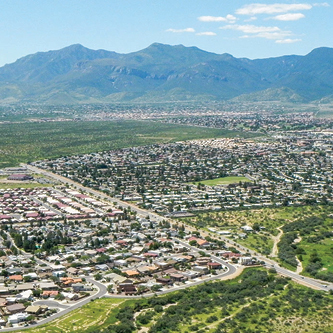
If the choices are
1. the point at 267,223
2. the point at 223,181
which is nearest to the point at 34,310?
the point at 267,223

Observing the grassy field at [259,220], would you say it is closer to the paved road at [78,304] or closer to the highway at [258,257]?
the highway at [258,257]

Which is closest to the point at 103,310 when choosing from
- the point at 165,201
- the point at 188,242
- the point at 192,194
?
the point at 188,242

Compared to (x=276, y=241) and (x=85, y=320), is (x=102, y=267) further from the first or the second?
(x=276, y=241)

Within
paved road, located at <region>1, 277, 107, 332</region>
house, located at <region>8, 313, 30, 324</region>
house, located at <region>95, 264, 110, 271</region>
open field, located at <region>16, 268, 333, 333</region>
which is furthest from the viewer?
house, located at <region>95, 264, 110, 271</region>

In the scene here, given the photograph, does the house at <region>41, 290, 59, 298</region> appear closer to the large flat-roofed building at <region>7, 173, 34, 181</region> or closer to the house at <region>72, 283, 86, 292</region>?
the house at <region>72, 283, 86, 292</region>

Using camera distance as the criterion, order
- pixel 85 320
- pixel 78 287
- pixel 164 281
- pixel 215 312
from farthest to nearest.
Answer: pixel 164 281 < pixel 78 287 < pixel 215 312 < pixel 85 320

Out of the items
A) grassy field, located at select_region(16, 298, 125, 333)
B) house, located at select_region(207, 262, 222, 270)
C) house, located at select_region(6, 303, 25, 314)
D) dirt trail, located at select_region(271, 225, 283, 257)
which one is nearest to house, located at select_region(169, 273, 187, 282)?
house, located at select_region(207, 262, 222, 270)

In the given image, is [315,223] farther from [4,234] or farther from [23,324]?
[23,324]

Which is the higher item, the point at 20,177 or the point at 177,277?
the point at 20,177

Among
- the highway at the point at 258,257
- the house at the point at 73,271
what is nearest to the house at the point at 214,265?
the highway at the point at 258,257
